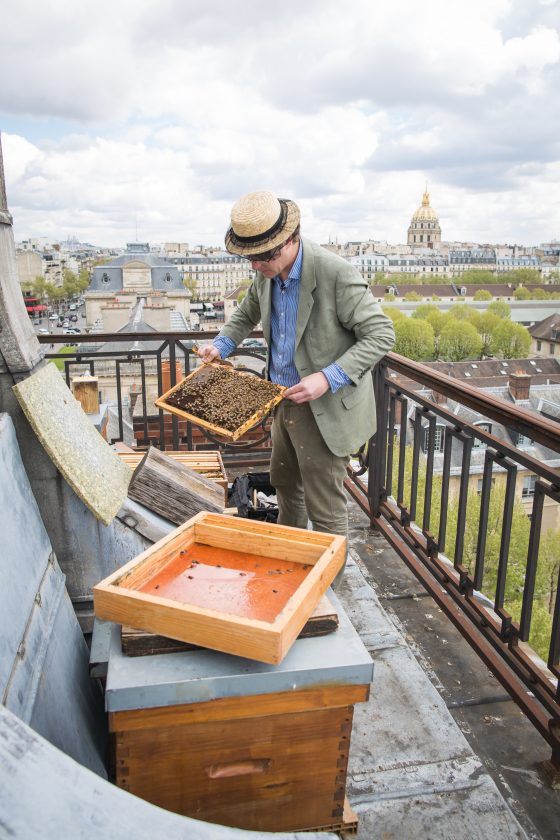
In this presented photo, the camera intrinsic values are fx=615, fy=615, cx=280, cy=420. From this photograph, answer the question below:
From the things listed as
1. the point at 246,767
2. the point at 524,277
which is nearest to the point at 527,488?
the point at 246,767

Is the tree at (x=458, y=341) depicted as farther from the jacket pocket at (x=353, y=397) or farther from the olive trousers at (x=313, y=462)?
the jacket pocket at (x=353, y=397)

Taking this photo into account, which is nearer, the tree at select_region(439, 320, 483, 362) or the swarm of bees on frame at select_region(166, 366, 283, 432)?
the swarm of bees on frame at select_region(166, 366, 283, 432)

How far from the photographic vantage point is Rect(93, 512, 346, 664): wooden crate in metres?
1.68

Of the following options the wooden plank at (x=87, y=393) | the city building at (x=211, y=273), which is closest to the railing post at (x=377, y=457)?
the wooden plank at (x=87, y=393)

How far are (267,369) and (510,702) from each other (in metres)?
2.12

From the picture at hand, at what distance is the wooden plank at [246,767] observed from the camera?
5.60ft

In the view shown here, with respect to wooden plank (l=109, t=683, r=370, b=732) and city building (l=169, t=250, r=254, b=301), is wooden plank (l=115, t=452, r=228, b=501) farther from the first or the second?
city building (l=169, t=250, r=254, b=301)

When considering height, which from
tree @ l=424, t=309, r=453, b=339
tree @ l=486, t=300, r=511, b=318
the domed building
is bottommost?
tree @ l=424, t=309, r=453, b=339

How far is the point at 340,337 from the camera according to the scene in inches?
124

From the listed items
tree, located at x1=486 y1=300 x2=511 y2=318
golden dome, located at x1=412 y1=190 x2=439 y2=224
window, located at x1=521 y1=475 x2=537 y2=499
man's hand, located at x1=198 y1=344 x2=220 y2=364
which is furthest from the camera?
golden dome, located at x1=412 y1=190 x2=439 y2=224

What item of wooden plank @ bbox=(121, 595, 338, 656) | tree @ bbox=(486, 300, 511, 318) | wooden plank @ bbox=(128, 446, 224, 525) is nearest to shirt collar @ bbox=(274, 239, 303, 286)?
wooden plank @ bbox=(128, 446, 224, 525)

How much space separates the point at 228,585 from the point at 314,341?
149 centimetres

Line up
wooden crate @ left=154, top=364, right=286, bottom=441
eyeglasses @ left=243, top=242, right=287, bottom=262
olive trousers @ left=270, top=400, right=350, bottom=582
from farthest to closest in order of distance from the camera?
olive trousers @ left=270, top=400, right=350, bottom=582 → wooden crate @ left=154, top=364, right=286, bottom=441 → eyeglasses @ left=243, top=242, right=287, bottom=262

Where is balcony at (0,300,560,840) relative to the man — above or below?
below
